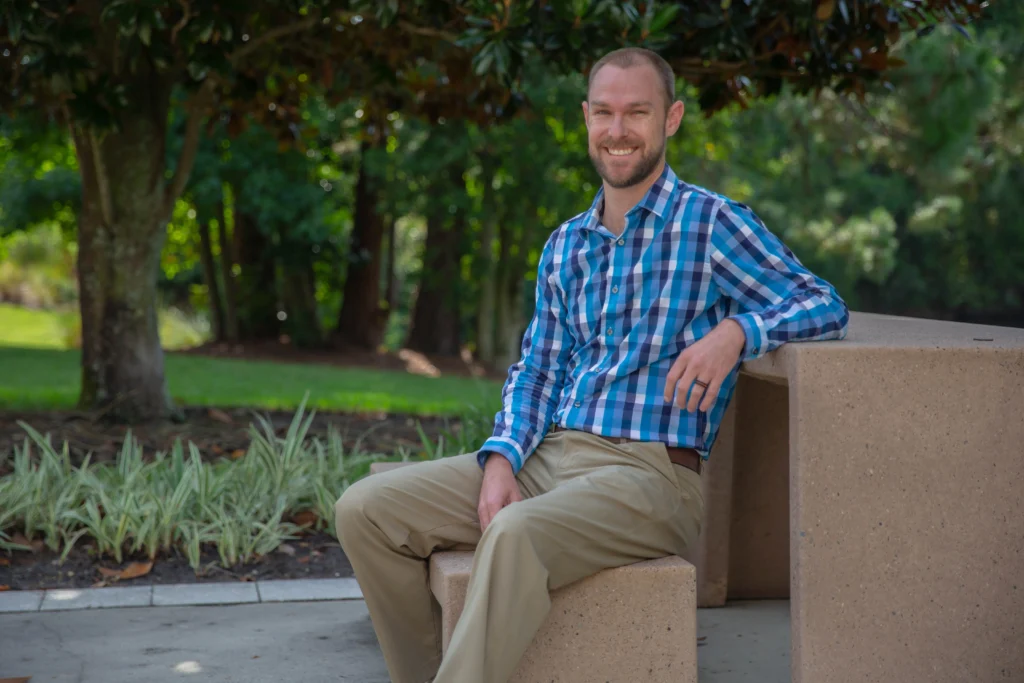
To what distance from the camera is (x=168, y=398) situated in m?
6.97

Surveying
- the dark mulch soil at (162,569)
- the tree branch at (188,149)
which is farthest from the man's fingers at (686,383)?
the tree branch at (188,149)

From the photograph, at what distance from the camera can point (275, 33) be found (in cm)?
601

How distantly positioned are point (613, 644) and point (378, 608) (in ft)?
2.11

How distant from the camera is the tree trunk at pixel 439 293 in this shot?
16125 mm

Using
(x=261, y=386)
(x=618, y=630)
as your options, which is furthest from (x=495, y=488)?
(x=261, y=386)

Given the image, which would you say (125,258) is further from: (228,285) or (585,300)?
(228,285)

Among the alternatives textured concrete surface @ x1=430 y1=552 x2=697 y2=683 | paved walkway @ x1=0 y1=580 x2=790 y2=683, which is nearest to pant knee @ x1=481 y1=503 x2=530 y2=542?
textured concrete surface @ x1=430 y1=552 x2=697 y2=683

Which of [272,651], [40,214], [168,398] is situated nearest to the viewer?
[272,651]

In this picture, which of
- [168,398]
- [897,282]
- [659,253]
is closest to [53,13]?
[168,398]

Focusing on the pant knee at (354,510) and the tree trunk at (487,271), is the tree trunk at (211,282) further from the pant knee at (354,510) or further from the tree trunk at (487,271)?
the pant knee at (354,510)

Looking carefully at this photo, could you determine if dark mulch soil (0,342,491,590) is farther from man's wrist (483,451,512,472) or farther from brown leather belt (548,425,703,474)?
brown leather belt (548,425,703,474)

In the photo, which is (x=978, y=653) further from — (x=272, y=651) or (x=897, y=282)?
(x=897, y=282)

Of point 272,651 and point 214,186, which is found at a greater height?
point 214,186

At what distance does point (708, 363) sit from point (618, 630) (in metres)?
0.68
